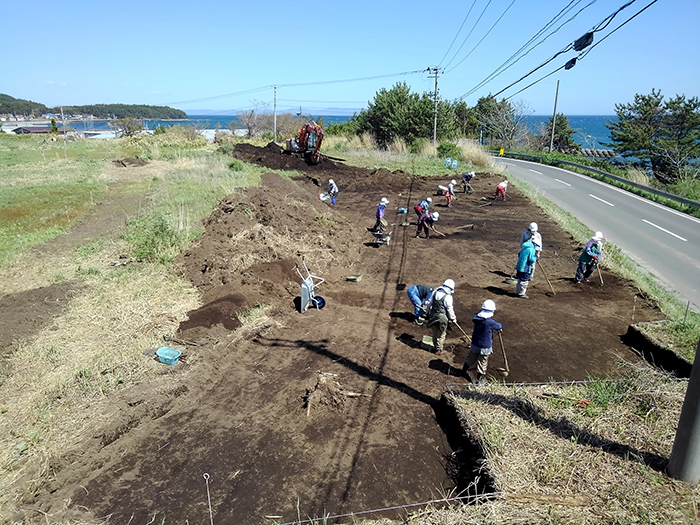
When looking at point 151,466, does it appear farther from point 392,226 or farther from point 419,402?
point 392,226

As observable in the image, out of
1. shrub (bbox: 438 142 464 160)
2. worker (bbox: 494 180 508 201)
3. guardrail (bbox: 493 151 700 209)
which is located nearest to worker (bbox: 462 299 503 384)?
worker (bbox: 494 180 508 201)

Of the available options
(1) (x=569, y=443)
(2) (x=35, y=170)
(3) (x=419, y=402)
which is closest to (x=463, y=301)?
(3) (x=419, y=402)

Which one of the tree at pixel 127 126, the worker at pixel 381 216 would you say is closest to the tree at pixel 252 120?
the tree at pixel 127 126

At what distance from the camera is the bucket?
25.5ft

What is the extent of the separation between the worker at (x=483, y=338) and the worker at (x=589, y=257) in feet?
20.1

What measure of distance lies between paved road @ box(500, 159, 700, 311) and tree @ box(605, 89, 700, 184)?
1414 cm

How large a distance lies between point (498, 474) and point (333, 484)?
6.70 feet

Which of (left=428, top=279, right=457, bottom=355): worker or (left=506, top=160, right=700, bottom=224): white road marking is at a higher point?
(left=506, top=160, right=700, bottom=224): white road marking

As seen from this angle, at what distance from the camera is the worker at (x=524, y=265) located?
1069cm

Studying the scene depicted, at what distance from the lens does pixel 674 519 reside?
445 centimetres

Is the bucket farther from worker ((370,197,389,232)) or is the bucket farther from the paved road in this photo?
the paved road

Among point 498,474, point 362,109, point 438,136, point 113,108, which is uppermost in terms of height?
point 113,108

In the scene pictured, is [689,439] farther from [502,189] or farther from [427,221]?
[502,189]

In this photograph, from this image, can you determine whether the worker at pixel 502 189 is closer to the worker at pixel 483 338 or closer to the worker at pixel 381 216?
the worker at pixel 381 216
